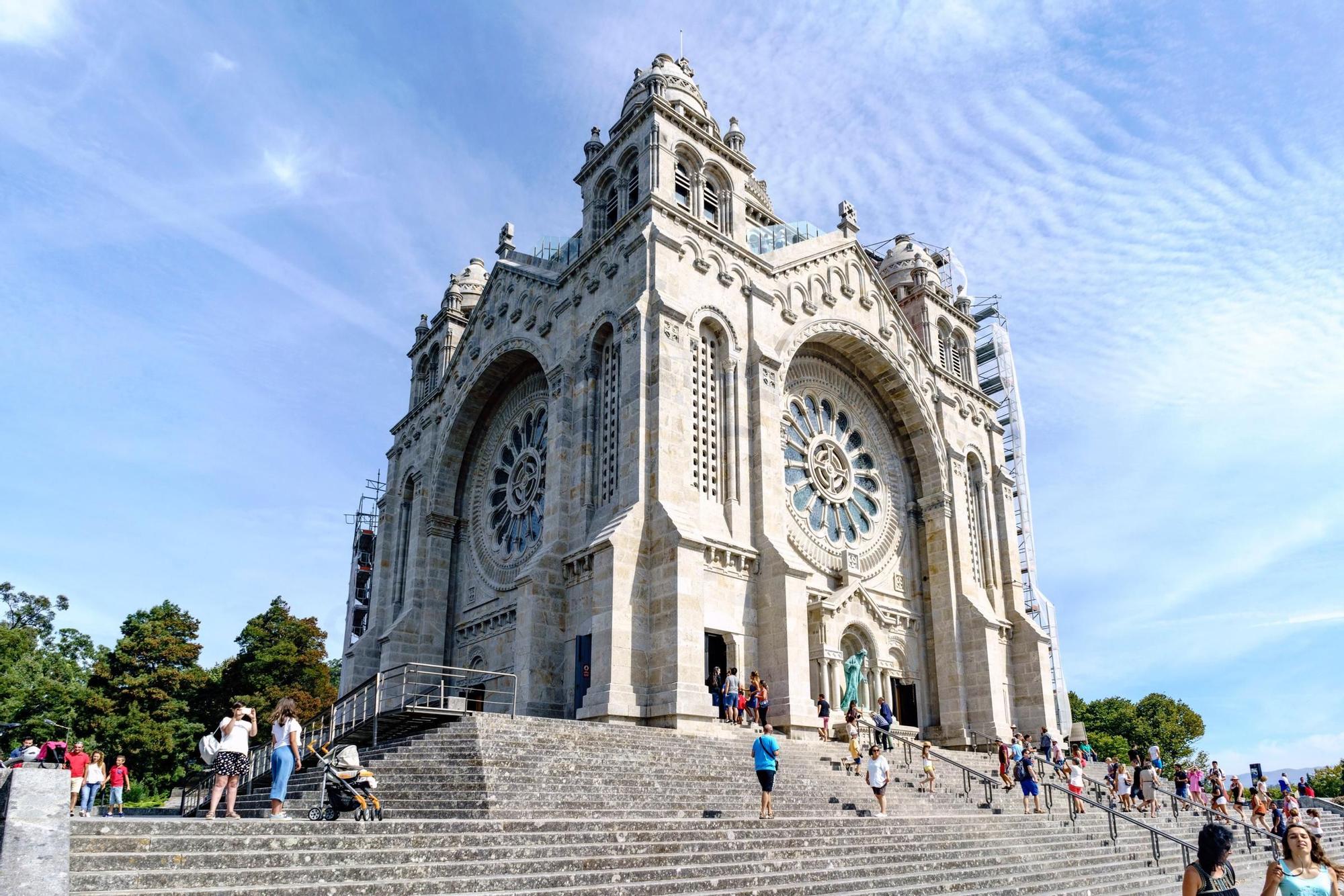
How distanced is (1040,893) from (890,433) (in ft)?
66.5

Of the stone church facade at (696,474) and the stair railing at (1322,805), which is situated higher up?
the stone church facade at (696,474)

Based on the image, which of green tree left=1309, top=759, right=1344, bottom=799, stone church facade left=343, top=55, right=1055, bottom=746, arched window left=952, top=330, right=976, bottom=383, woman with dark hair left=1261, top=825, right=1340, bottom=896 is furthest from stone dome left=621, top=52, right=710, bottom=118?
green tree left=1309, top=759, right=1344, bottom=799

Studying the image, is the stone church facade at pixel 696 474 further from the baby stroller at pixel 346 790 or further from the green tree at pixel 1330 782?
the green tree at pixel 1330 782

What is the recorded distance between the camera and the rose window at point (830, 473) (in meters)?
27.4

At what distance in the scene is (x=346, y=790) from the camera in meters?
10.6

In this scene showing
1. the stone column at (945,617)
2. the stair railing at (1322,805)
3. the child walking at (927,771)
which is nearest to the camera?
the child walking at (927,771)

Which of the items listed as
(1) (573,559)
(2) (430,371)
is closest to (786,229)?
(1) (573,559)

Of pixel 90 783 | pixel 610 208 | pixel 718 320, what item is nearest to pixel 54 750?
pixel 90 783

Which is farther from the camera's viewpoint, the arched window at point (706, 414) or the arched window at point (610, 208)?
the arched window at point (610, 208)

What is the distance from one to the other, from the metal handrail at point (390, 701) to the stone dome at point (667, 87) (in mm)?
17143

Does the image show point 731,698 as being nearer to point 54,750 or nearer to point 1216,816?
point 1216,816

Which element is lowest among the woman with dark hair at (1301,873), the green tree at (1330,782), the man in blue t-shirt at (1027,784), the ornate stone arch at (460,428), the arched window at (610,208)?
the green tree at (1330,782)

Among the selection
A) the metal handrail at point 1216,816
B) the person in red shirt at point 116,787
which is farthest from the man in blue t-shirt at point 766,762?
the person in red shirt at point 116,787

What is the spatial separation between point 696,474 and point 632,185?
30.7ft
